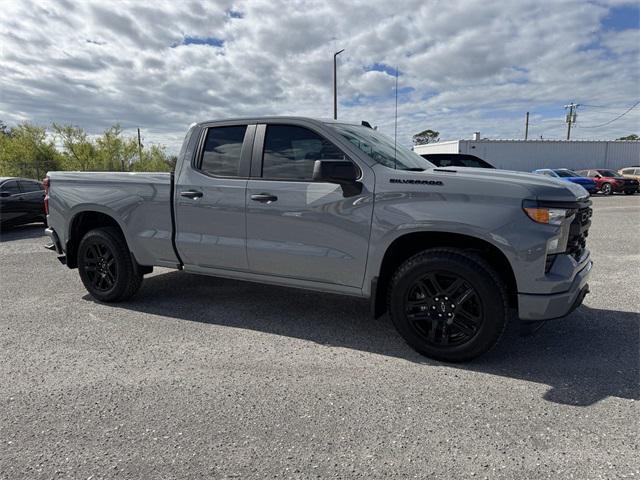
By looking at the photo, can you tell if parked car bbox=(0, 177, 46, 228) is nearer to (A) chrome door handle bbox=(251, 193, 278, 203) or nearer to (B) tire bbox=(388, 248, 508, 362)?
(A) chrome door handle bbox=(251, 193, 278, 203)

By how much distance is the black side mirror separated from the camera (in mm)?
3270

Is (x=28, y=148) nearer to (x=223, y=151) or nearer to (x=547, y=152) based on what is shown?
(x=223, y=151)

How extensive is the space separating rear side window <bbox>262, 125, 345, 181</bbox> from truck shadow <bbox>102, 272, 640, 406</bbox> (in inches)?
57.3

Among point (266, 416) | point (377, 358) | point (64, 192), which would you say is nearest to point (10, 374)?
point (266, 416)

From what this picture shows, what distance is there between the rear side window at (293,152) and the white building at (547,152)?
87.7 ft

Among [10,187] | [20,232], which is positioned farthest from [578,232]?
[10,187]

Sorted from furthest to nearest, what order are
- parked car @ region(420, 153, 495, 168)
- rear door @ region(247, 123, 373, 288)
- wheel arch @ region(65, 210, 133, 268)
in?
parked car @ region(420, 153, 495, 168) < wheel arch @ region(65, 210, 133, 268) < rear door @ region(247, 123, 373, 288)

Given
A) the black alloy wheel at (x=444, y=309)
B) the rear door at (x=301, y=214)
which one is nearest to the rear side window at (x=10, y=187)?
the rear door at (x=301, y=214)

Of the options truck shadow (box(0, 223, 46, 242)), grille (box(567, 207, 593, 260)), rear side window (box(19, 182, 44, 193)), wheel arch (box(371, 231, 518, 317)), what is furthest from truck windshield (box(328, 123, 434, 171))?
rear side window (box(19, 182, 44, 193))

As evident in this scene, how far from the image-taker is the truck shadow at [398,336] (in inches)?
122

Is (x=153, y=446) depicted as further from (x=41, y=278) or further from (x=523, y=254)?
(x=41, y=278)

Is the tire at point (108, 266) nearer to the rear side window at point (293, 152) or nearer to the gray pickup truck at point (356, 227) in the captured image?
the gray pickup truck at point (356, 227)

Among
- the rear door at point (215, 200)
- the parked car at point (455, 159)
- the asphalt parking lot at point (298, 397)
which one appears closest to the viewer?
the asphalt parking lot at point (298, 397)

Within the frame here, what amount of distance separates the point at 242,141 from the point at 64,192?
7.67ft
